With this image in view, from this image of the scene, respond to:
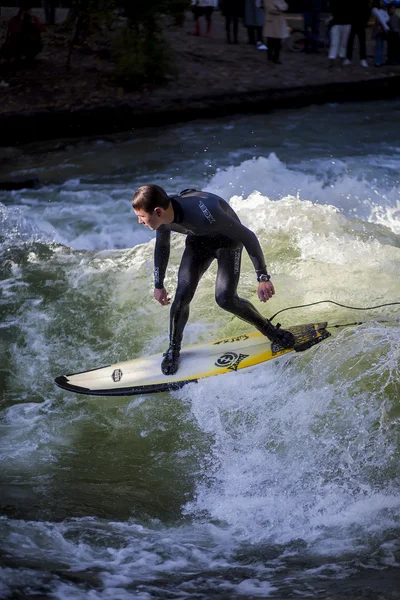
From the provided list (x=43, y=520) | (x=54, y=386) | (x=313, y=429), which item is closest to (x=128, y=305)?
(x=54, y=386)

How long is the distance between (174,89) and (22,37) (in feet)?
10.0

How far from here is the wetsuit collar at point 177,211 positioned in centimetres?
518

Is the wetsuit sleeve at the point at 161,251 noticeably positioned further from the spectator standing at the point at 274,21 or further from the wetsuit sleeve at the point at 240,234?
the spectator standing at the point at 274,21

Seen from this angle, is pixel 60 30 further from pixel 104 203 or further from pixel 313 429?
pixel 313 429

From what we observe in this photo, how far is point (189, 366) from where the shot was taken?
19.3 feet

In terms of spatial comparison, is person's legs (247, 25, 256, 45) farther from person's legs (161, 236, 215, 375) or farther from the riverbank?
person's legs (161, 236, 215, 375)

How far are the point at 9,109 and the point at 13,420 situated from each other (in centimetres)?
906

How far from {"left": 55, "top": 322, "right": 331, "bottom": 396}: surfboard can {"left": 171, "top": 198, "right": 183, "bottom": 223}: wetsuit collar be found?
121cm

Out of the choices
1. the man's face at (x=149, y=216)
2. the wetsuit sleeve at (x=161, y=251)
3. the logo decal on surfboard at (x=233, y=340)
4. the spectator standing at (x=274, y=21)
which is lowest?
the logo decal on surfboard at (x=233, y=340)

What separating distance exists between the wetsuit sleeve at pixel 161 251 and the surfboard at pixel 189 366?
67cm

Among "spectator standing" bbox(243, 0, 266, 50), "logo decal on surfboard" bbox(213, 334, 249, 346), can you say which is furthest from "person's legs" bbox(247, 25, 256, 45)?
"logo decal on surfboard" bbox(213, 334, 249, 346)

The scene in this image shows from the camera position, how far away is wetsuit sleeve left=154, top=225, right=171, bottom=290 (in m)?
5.44

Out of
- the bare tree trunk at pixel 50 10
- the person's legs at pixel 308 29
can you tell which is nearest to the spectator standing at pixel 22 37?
the bare tree trunk at pixel 50 10

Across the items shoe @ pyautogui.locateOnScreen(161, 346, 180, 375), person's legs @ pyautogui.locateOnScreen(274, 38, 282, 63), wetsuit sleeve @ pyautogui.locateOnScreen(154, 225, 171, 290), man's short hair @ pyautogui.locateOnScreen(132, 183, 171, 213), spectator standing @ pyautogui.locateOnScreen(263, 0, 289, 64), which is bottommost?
shoe @ pyautogui.locateOnScreen(161, 346, 180, 375)
